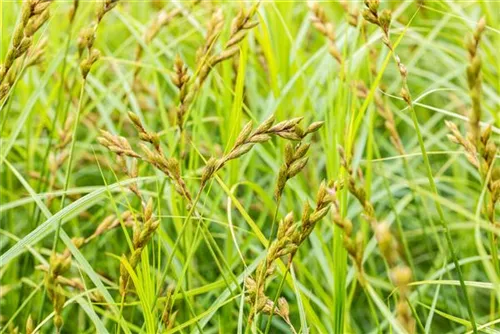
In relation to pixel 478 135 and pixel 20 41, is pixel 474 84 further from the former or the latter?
pixel 20 41

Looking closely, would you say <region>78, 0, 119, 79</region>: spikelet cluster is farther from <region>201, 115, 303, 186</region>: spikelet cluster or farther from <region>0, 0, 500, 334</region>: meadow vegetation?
<region>201, 115, 303, 186</region>: spikelet cluster

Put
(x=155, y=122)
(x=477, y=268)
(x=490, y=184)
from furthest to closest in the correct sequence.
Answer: (x=155, y=122) < (x=477, y=268) < (x=490, y=184)

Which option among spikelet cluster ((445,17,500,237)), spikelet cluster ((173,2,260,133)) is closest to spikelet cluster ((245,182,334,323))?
spikelet cluster ((445,17,500,237))

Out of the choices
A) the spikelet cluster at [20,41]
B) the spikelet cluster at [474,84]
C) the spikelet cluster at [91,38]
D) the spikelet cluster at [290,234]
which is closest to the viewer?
the spikelet cluster at [474,84]

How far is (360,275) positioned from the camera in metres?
0.90

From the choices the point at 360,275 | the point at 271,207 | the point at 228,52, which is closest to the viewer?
→ the point at 360,275

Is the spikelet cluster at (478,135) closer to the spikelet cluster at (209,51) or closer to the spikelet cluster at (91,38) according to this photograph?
the spikelet cluster at (209,51)

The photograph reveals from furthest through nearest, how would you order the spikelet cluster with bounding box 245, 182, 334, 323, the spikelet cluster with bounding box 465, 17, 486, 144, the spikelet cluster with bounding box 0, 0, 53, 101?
1. the spikelet cluster with bounding box 0, 0, 53, 101
2. the spikelet cluster with bounding box 245, 182, 334, 323
3. the spikelet cluster with bounding box 465, 17, 486, 144

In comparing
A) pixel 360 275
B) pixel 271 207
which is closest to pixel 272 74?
pixel 271 207

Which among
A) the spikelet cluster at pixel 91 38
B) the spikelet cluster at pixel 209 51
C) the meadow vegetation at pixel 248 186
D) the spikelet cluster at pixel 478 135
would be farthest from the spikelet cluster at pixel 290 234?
the spikelet cluster at pixel 91 38

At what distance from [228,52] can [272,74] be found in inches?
20.7

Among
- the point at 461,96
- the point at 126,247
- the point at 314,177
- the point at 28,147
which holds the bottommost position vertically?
the point at 461,96

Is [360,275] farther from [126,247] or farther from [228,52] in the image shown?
[126,247]

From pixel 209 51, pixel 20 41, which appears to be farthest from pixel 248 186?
pixel 20 41
